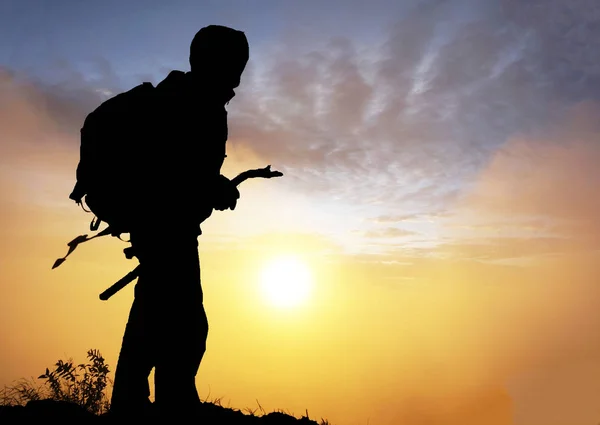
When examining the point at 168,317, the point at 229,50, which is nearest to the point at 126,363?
the point at 168,317

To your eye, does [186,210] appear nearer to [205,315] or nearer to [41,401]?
[205,315]

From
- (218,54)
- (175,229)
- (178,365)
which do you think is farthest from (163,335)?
(218,54)

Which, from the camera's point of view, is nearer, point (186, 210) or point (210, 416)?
point (186, 210)

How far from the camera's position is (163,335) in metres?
4.98

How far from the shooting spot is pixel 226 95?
520cm

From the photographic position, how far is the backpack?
496 centimetres

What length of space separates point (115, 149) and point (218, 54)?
126cm

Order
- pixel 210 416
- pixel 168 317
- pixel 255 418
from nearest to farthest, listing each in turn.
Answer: pixel 168 317, pixel 210 416, pixel 255 418

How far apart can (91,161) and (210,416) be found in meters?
2.72

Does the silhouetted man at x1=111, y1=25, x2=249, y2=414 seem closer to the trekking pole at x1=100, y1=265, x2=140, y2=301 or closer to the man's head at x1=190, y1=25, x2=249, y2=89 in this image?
the man's head at x1=190, y1=25, x2=249, y2=89

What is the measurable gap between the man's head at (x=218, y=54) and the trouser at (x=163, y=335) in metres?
1.57

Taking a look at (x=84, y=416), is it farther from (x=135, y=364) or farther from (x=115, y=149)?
(x=115, y=149)

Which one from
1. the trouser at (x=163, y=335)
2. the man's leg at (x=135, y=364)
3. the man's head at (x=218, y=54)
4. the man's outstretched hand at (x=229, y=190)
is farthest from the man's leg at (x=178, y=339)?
the man's head at (x=218, y=54)

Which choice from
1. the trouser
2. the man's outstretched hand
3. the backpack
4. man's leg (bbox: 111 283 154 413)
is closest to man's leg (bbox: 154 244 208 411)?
the trouser
